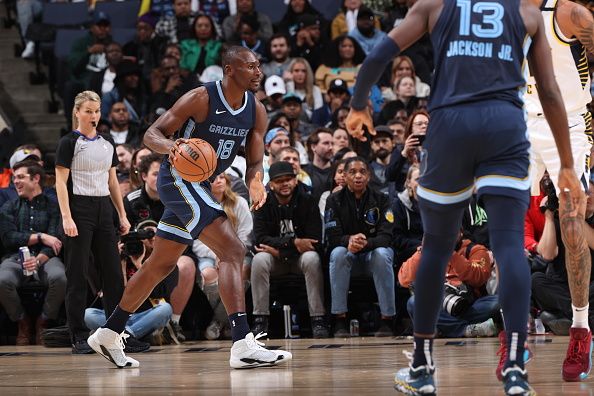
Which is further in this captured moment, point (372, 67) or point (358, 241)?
point (358, 241)

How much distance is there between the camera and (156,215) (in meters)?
9.59

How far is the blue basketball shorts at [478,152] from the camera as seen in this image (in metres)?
4.08

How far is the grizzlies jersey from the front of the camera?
5699 mm

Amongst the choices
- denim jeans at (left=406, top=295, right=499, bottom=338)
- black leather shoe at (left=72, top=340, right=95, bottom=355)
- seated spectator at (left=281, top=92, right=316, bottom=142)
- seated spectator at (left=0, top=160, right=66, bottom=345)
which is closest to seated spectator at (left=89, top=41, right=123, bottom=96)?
seated spectator at (left=281, top=92, right=316, bottom=142)

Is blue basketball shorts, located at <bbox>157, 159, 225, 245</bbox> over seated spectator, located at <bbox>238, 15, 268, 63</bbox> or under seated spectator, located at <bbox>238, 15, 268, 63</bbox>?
under

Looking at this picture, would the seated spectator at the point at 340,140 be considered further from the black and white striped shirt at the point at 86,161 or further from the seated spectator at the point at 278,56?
the black and white striped shirt at the point at 86,161

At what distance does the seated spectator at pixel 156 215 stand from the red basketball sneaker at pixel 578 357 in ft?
15.1

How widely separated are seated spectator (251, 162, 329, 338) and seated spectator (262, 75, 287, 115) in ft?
9.66

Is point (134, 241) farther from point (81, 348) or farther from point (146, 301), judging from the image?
point (81, 348)

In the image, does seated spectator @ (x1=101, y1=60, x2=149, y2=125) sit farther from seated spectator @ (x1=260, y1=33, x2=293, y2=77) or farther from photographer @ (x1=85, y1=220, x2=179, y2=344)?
photographer @ (x1=85, y1=220, x2=179, y2=344)

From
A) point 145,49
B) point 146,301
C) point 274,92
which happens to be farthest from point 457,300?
point 145,49

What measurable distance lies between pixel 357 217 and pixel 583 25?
170 inches

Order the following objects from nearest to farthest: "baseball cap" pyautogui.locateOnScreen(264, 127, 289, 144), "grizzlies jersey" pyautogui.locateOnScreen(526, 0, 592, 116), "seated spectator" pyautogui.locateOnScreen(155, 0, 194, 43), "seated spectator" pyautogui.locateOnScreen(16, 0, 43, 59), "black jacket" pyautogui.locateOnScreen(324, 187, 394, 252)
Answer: "grizzlies jersey" pyautogui.locateOnScreen(526, 0, 592, 116)
"black jacket" pyautogui.locateOnScreen(324, 187, 394, 252)
"baseball cap" pyautogui.locateOnScreen(264, 127, 289, 144)
"seated spectator" pyautogui.locateOnScreen(155, 0, 194, 43)
"seated spectator" pyautogui.locateOnScreen(16, 0, 43, 59)

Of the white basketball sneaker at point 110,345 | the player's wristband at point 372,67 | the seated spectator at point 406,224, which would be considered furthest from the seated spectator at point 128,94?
the player's wristband at point 372,67
